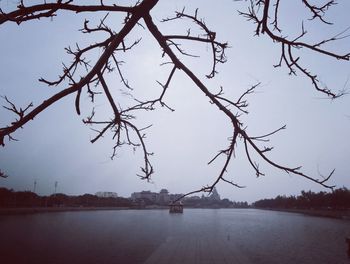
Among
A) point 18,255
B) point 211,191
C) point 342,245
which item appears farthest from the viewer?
point 342,245

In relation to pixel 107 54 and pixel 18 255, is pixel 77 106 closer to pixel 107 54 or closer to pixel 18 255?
pixel 107 54

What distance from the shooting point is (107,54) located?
7.38ft

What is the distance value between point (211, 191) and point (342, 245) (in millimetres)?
34085

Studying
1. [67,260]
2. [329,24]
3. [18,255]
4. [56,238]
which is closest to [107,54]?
[329,24]

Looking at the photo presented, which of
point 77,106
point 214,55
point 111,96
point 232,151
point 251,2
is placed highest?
point 251,2

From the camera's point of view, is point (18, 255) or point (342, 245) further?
point (342, 245)

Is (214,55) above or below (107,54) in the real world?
above

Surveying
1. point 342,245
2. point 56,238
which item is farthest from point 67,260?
point 342,245

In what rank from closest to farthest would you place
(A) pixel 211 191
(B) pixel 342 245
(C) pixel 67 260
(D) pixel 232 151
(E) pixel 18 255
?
(A) pixel 211 191 < (D) pixel 232 151 < (C) pixel 67 260 < (E) pixel 18 255 < (B) pixel 342 245

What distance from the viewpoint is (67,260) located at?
2119cm

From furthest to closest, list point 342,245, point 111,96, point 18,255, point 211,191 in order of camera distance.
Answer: point 342,245 → point 18,255 → point 111,96 → point 211,191

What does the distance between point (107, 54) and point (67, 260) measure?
22.0 m

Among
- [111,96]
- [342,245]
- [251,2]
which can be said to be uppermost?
[251,2]

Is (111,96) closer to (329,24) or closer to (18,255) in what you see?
(329,24)
